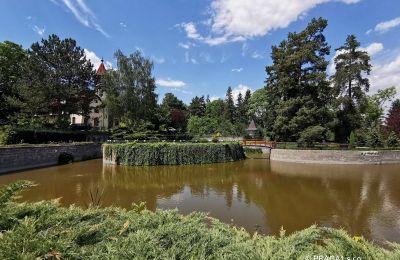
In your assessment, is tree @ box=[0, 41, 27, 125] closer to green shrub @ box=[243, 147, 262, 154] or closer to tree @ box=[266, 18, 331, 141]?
green shrub @ box=[243, 147, 262, 154]

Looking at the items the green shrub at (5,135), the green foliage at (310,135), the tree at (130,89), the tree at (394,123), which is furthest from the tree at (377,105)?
the green shrub at (5,135)

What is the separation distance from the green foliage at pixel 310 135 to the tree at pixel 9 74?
30.2m

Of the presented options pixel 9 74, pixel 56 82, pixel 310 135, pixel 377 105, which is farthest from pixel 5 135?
pixel 377 105

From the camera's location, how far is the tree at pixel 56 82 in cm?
3019

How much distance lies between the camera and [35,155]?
72.8ft

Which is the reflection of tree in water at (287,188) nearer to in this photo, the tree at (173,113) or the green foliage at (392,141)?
the green foliage at (392,141)

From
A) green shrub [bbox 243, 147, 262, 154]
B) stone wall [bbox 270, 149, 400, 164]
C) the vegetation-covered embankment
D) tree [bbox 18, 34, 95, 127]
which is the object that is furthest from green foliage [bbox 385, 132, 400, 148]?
tree [bbox 18, 34, 95, 127]

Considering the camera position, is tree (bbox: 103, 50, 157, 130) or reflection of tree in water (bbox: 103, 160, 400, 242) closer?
reflection of tree in water (bbox: 103, 160, 400, 242)

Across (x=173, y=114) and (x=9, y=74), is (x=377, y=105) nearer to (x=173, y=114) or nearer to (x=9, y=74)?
(x=173, y=114)

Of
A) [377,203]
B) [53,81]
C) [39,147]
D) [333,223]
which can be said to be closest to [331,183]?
[377,203]

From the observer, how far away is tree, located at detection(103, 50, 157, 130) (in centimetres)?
3784

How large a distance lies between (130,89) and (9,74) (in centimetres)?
1501

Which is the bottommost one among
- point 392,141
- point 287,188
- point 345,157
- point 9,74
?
point 287,188

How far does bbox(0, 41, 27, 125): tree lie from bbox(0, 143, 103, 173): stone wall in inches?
374
